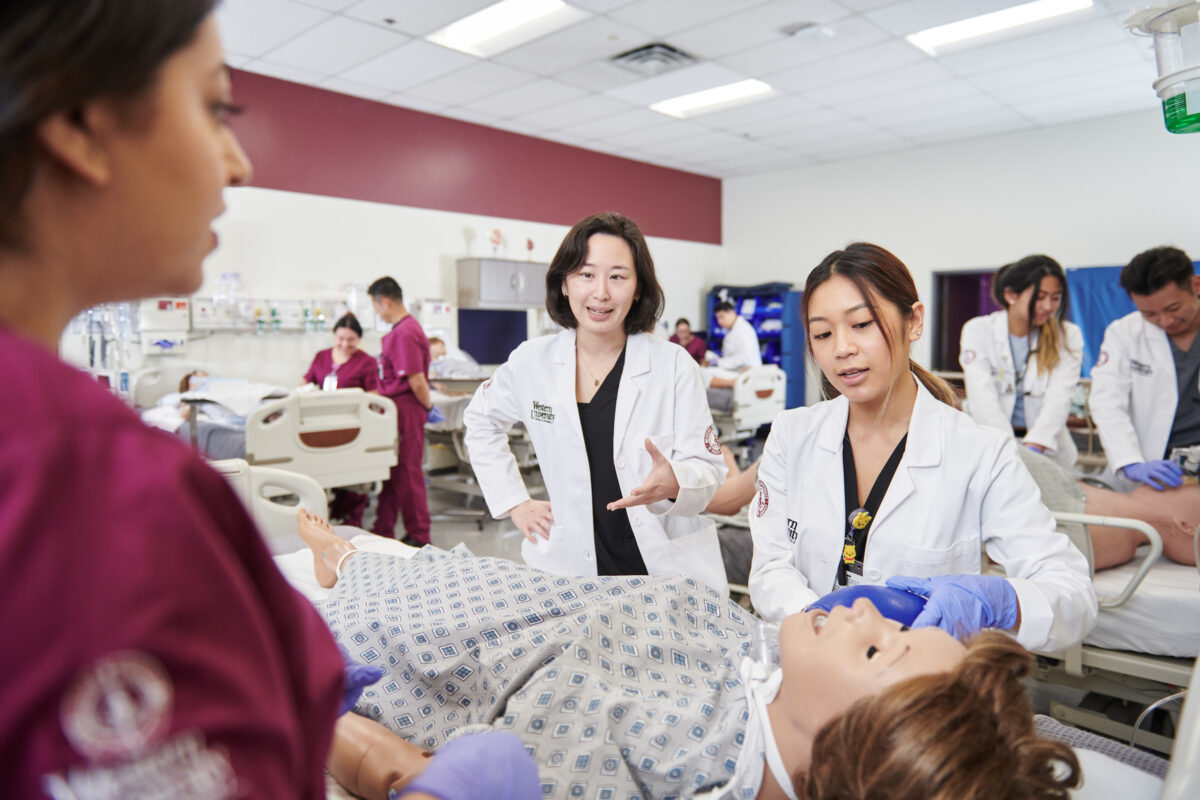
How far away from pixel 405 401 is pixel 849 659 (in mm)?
3653

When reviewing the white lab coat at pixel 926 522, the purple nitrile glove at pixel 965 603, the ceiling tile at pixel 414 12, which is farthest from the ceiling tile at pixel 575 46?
the purple nitrile glove at pixel 965 603

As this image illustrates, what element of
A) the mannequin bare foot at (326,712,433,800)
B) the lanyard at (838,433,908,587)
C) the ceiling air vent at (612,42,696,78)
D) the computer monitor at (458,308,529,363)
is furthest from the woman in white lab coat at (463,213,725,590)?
the computer monitor at (458,308,529,363)

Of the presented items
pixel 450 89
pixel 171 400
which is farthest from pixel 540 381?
pixel 450 89

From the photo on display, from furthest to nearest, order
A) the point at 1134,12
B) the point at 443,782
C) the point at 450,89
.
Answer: the point at 450,89 → the point at 1134,12 → the point at 443,782

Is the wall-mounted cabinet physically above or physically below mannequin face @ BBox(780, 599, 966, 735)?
above

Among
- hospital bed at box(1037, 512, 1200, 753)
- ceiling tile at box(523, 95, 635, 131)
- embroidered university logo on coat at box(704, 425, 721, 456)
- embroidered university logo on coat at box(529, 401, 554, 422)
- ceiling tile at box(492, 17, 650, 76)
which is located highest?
ceiling tile at box(523, 95, 635, 131)

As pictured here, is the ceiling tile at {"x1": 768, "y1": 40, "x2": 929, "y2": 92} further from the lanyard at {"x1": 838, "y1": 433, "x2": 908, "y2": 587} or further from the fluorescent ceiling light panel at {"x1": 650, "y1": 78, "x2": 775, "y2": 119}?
the lanyard at {"x1": 838, "y1": 433, "x2": 908, "y2": 587}

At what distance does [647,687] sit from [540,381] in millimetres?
963

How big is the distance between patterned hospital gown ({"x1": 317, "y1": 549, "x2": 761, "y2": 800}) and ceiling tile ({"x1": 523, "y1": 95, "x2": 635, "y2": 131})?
16.9ft

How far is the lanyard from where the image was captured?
5.22ft

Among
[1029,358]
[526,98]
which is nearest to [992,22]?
[1029,358]

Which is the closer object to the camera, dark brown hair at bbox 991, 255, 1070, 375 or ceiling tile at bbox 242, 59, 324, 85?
dark brown hair at bbox 991, 255, 1070, 375

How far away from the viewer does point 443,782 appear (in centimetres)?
78

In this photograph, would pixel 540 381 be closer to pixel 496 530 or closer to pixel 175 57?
pixel 175 57
